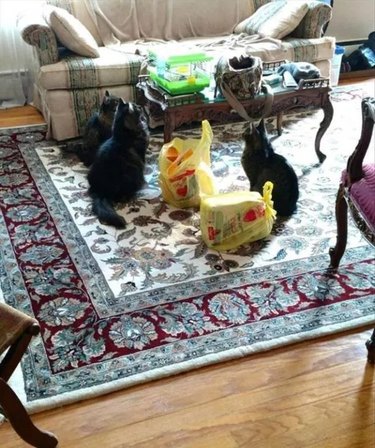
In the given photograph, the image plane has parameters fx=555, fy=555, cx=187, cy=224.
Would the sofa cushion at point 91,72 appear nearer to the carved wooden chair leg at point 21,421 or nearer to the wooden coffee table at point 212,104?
the wooden coffee table at point 212,104

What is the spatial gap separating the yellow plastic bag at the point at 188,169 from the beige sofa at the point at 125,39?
3.30ft

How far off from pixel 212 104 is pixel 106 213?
78 centimetres

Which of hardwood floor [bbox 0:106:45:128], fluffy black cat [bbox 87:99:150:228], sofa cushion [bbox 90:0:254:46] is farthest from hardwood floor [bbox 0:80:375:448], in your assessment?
sofa cushion [bbox 90:0:254:46]

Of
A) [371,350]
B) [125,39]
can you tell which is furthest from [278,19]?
[371,350]

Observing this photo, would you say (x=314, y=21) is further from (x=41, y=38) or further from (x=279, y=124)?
(x=41, y=38)

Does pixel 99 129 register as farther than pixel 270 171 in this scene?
Yes

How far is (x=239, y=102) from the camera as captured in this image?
8.93ft

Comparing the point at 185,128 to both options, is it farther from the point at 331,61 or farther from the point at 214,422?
the point at 214,422

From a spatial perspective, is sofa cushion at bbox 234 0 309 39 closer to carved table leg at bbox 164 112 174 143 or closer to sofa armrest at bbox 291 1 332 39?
sofa armrest at bbox 291 1 332 39

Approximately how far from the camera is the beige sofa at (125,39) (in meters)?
3.25

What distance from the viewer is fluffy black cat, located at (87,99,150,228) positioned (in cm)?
260

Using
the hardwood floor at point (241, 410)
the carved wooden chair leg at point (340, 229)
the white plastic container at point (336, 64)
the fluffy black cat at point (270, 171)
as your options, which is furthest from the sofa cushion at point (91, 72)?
the hardwood floor at point (241, 410)

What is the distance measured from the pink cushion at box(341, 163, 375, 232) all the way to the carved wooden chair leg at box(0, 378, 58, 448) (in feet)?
3.69

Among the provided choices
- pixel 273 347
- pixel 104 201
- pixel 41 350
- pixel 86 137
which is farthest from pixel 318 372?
pixel 86 137
